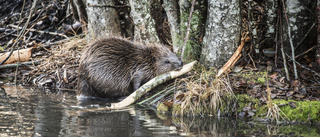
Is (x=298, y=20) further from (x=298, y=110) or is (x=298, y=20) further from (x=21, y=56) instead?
(x=21, y=56)

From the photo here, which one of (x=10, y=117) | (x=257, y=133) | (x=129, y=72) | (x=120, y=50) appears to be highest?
(x=120, y=50)

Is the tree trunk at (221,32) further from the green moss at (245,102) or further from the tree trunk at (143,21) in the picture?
the tree trunk at (143,21)

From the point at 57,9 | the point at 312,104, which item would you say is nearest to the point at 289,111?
the point at 312,104

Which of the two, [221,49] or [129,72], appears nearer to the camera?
[221,49]

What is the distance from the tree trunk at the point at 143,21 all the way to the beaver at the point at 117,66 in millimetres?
449

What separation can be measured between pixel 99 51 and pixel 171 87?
1.27 metres

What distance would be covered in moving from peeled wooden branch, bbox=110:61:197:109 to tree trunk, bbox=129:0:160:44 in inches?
A: 43.9

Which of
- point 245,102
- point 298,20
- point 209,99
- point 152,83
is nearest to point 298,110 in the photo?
point 245,102

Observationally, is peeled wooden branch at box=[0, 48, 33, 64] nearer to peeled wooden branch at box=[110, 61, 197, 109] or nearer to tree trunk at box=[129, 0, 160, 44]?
tree trunk at box=[129, 0, 160, 44]

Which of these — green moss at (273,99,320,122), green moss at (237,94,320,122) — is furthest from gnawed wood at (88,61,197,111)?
green moss at (273,99,320,122)

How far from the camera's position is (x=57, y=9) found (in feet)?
31.9

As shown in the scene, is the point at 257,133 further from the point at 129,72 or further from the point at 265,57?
the point at 129,72

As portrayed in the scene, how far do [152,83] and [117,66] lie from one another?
0.74 metres

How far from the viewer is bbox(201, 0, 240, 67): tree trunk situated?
5273mm
